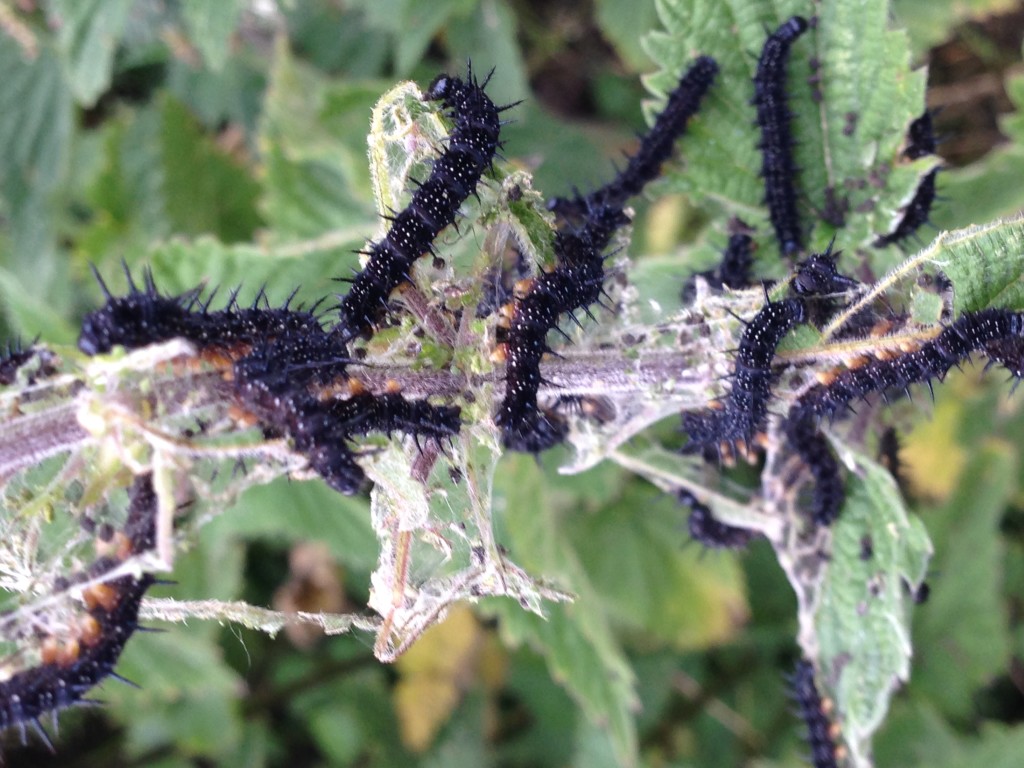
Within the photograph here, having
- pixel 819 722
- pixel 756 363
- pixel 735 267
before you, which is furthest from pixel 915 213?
pixel 819 722

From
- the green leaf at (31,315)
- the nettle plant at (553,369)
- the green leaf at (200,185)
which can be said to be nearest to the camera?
the nettle plant at (553,369)

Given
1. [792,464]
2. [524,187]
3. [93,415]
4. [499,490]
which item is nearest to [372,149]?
[524,187]

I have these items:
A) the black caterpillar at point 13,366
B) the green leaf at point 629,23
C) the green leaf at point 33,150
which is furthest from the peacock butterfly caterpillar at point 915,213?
the green leaf at point 33,150

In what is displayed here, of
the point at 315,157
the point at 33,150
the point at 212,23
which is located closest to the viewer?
the point at 212,23

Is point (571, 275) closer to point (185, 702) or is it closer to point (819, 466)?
point (819, 466)

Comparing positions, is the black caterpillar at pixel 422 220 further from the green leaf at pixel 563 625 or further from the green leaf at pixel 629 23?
the green leaf at pixel 629 23

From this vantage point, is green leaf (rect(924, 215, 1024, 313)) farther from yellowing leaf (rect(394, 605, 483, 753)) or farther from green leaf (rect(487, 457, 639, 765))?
yellowing leaf (rect(394, 605, 483, 753))
